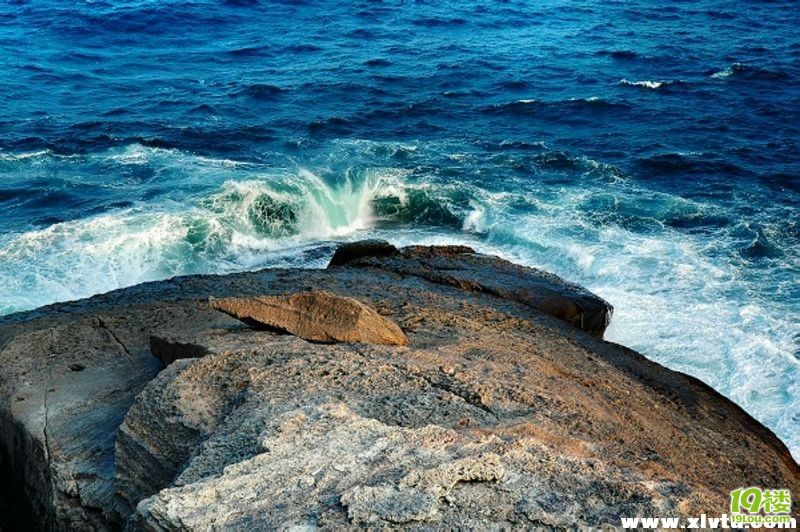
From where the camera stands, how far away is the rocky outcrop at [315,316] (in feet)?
19.6

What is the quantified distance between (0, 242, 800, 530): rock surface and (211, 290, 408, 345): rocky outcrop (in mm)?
98

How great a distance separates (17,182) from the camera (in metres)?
16.0

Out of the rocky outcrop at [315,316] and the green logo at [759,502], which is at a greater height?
the rocky outcrop at [315,316]

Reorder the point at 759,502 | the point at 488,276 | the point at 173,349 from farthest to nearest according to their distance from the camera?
the point at 488,276
the point at 173,349
the point at 759,502

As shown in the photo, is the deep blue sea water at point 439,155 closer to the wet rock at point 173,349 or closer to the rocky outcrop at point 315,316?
the rocky outcrop at point 315,316

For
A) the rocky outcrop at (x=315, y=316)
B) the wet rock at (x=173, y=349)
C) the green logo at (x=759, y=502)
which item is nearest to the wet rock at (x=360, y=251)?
the rocky outcrop at (x=315, y=316)

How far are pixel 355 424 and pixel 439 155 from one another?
44.2 ft

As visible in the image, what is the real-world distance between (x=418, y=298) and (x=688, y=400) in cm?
256

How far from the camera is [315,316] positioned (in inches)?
239

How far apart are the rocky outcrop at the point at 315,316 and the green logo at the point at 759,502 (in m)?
2.47

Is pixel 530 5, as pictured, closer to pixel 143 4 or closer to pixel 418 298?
pixel 143 4

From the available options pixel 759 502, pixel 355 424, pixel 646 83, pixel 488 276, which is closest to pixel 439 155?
pixel 646 83

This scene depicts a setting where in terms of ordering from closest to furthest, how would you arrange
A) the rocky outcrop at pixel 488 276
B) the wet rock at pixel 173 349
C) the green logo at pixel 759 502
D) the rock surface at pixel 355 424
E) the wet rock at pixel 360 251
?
1. the rock surface at pixel 355 424
2. the green logo at pixel 759 502
3. the wet rock at pixel 173 349
4. the rocky outcrop at pixel 488 276
5. the wet rock at pixel 360 251

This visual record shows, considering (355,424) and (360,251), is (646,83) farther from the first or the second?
(355,424)
